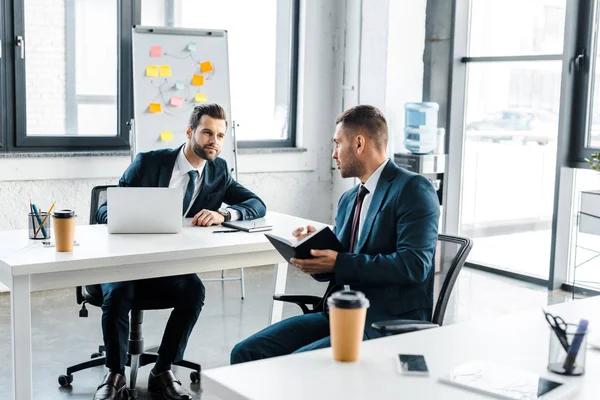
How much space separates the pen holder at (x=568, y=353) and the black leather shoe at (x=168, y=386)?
1858 mm

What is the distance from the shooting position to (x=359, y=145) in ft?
8.36

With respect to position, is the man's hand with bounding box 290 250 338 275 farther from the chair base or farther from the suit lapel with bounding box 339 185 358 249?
the chair base

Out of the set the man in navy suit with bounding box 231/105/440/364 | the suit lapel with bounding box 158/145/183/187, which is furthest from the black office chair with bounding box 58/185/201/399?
the man in navy suit with bounding box 231/105/440/364

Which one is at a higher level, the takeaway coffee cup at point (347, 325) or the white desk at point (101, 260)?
the takeaway coffee cup at point (347, 325)

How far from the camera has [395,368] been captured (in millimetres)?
1558

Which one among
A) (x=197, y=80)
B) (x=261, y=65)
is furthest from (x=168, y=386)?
(x=261, y=65)

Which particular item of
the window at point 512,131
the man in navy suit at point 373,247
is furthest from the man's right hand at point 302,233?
the window at point 512,131

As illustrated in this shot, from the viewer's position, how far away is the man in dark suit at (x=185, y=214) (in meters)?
3.01

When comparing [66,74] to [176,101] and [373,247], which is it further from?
[373,247]

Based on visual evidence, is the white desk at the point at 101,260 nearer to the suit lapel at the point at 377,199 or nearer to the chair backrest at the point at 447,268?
the suit lapel at the point at 377,199

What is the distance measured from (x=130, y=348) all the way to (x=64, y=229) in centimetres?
71

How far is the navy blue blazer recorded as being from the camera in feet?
7.64

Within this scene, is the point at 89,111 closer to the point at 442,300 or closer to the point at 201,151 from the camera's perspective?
the point at 201,151

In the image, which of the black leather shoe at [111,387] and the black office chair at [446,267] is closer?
the black office chair at [446,267]
